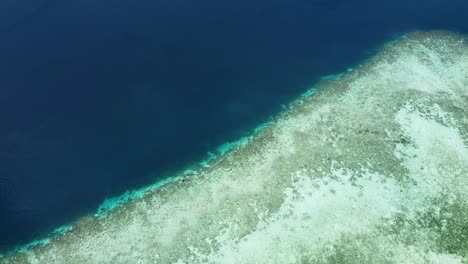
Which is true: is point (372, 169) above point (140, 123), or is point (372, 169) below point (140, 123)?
below

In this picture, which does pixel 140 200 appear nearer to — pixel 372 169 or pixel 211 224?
pixel 211 224

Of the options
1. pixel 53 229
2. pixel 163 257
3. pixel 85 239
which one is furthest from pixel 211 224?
pixel 53 229

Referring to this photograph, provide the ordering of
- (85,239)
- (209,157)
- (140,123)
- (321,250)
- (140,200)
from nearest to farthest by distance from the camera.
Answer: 1. (321,250)
2. (85,239)
3. (140,200)
4. (209,157)
5. (140,123)

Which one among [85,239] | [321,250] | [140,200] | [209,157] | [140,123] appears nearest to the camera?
[321,250]

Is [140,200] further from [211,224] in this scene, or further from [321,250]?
[321,250]

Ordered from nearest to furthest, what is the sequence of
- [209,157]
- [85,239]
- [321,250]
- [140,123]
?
[321,250] → [85,239] → [209,157] → [140,123]

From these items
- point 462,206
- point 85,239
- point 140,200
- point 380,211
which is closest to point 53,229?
point 85,239

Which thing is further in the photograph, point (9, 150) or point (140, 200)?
point (9, 150)
